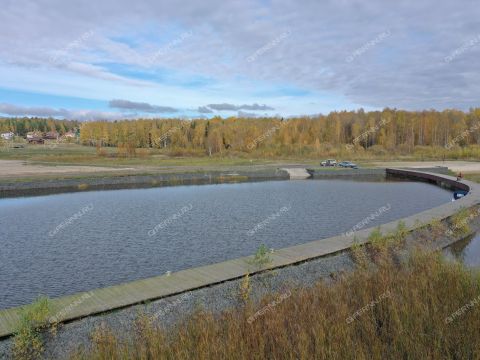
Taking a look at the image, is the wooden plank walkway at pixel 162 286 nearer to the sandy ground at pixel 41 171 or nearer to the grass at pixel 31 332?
the grass at pixel 31 332

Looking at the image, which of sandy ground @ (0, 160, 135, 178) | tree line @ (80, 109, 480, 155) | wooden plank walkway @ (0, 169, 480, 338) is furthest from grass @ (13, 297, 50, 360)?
tree line @ (80, 109, 480, 155)

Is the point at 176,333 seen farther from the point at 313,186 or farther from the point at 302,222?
the point at 313,186

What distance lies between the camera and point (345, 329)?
632 centimetres

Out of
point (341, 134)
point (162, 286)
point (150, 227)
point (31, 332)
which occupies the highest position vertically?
point (341, 134)

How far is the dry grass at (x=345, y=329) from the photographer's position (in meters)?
5.67

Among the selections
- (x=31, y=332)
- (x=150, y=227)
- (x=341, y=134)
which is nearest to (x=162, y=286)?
(x=31, y=332)

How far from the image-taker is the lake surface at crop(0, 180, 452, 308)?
48.2 ft

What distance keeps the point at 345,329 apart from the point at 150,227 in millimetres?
17410

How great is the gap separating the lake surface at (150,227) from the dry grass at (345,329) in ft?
22.5

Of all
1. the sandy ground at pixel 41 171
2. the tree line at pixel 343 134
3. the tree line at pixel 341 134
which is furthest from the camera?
the tree line at pixel 343 134

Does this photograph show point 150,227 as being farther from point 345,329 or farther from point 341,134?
point 341,134

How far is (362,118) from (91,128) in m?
119

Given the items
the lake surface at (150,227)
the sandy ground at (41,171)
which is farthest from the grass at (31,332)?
the sandy ground at (41,171)

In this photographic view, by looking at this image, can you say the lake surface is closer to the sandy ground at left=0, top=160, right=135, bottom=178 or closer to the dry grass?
the dry grass
